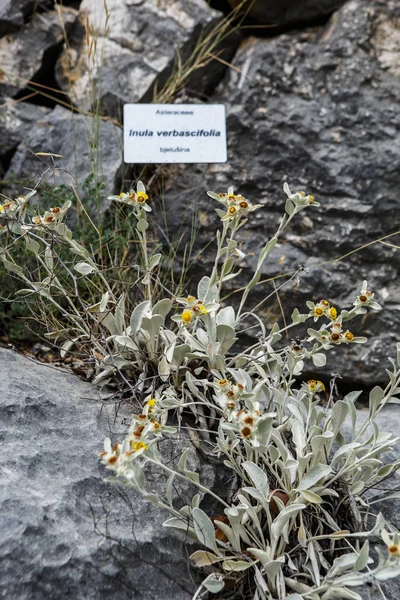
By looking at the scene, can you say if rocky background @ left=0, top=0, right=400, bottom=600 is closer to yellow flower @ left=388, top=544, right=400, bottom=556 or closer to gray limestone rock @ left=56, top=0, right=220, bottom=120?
gray limestone rock @ left=56, top=0, right=220, bottom=120

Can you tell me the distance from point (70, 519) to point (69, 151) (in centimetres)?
136

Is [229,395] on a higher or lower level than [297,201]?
lower

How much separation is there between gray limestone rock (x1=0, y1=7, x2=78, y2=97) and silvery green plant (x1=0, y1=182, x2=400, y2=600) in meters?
1.01

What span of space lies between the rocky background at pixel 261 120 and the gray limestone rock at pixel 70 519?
216 millimetres

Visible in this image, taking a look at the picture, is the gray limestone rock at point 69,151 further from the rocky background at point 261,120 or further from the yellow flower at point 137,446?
the yellow flower at point 137,446

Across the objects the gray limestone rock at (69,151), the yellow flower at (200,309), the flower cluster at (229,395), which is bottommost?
the flower cluster at (229,395)

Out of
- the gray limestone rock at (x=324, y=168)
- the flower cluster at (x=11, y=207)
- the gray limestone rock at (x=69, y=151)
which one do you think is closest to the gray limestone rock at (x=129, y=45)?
the gray limestone rock at (x=69, y=151)

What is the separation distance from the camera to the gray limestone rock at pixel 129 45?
2234 mm

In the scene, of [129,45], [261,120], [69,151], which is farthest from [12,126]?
[261,120]

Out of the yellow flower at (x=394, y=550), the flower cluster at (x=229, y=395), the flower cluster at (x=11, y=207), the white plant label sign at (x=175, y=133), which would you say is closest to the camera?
the yellow flower at (x=394, y=550)

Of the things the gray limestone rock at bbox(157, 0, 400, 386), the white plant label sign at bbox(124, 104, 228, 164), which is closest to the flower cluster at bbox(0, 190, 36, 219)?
the white plant label sign at bbox(124, 104, 228, 164)

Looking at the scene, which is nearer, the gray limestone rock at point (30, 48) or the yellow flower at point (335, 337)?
the yellow flower at point (335, 337)

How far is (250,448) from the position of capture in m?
1.26

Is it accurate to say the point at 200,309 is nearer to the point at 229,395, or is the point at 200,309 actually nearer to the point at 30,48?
the point at 229,395
